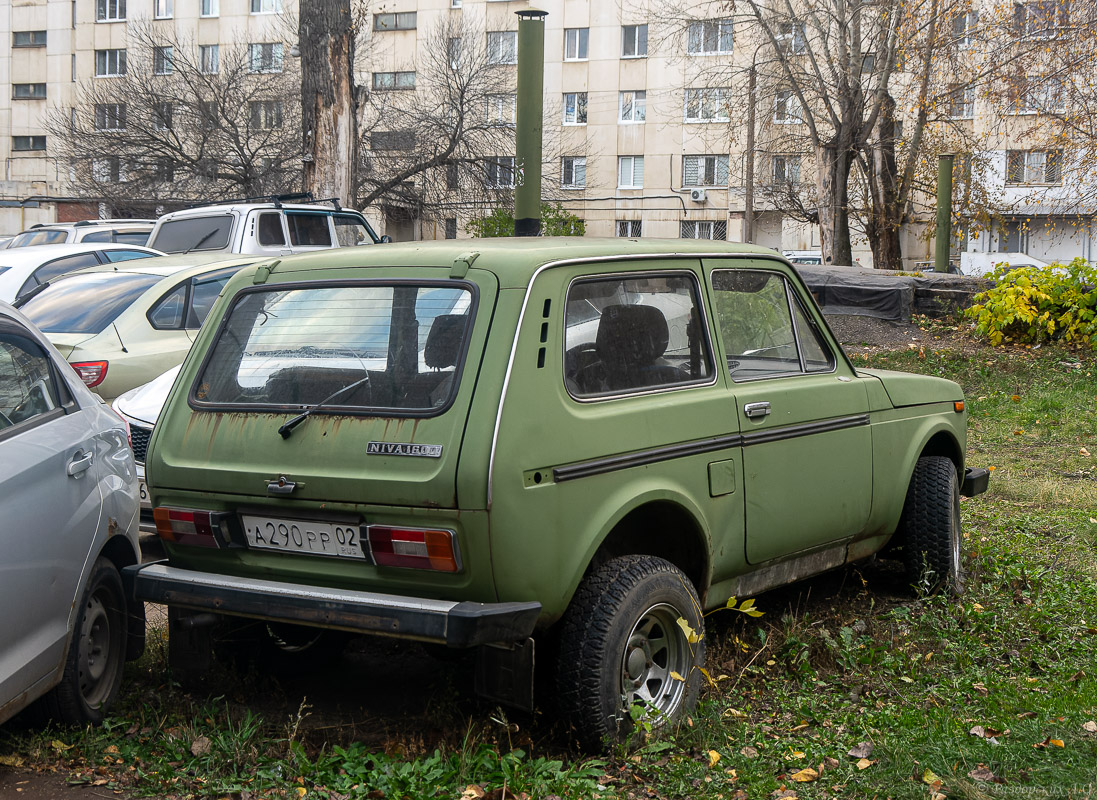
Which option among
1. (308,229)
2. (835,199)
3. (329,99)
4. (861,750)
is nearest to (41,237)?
(329,99)

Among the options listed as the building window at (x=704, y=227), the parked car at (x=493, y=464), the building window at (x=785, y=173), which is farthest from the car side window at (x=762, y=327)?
the building window at (x=704, y=227)

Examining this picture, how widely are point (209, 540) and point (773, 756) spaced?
206 centimetres

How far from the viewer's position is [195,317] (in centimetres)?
916

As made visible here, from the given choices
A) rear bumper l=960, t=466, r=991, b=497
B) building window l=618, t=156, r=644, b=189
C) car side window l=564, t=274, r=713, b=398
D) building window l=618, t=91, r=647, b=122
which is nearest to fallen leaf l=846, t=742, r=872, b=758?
car side window l=564, t=274, r=713, b=398

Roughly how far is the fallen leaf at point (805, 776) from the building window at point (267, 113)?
30667 millimetres

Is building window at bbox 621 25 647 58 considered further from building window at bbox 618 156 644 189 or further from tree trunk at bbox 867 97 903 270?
tree trunk at bbox 867 97 903 270

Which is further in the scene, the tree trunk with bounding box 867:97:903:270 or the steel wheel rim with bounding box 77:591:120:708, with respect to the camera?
the tree trunk with bounding box 867:97:903:270

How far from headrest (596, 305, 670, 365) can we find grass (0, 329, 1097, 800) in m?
1.30

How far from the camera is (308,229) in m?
15.3

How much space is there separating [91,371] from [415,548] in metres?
5.39

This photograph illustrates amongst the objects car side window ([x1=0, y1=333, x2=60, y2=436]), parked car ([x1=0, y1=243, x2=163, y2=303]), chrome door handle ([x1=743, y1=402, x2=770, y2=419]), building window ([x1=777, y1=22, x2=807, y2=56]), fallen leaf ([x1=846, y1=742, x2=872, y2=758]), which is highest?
building window ([x1=777, y1=22, x2=807, y2=56])

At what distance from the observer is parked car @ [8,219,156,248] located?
64.2 ft

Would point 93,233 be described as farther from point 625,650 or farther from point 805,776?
point 805,776

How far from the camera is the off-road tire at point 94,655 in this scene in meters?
4.08
